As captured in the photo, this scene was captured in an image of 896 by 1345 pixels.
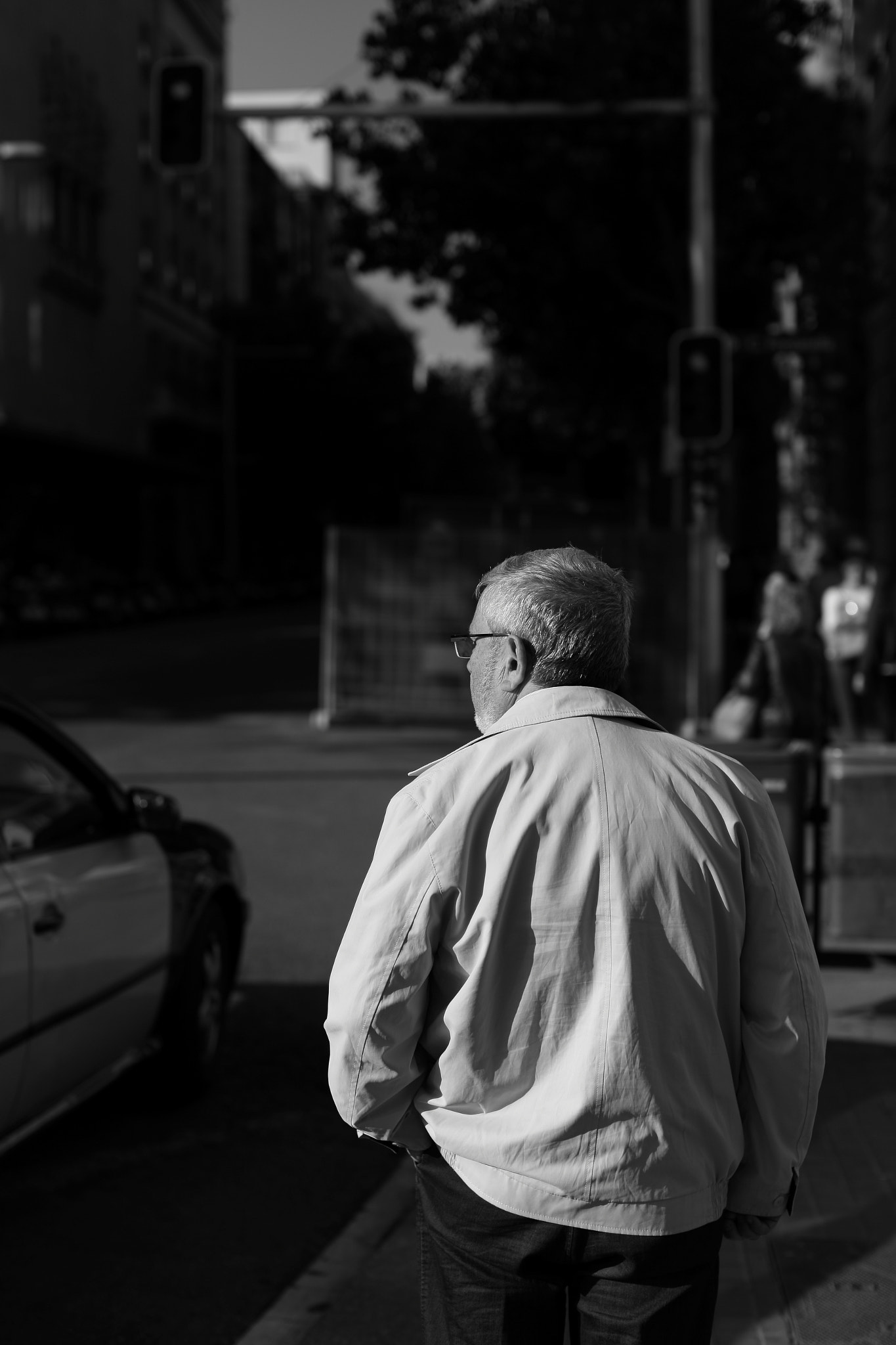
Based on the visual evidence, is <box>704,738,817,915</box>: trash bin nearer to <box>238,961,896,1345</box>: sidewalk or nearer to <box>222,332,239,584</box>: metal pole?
<box>238,961,896,1345</box>: sidewalk

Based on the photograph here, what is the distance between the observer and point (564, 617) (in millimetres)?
2271

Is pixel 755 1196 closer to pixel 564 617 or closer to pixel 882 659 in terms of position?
pixel 564 617

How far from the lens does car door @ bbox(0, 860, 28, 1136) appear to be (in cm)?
418

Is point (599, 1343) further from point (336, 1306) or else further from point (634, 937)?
point (336, 1306)

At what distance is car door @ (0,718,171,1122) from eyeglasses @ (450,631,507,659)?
7.40 ft

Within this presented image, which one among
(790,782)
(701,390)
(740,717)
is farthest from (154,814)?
(701,390)

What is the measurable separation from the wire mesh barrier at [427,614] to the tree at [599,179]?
5535 millimetres

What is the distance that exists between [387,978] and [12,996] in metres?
2.27

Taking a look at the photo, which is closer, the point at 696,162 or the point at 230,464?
the point at 696,162

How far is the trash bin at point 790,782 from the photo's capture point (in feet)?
21.8

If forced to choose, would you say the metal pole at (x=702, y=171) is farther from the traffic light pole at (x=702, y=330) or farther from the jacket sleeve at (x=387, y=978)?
the jacket sleeve at (x=387, y=978)

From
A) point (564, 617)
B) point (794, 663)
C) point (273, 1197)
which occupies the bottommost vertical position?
point (273, 1197)

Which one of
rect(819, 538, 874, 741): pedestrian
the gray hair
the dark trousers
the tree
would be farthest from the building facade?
the dark trousers

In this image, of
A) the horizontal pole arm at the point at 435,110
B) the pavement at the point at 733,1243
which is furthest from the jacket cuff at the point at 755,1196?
the horizontal pole arm at the point at 435,110
